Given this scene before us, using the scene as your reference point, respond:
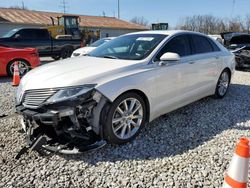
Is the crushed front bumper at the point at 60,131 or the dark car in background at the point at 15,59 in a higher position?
the dark car in background at the point at 15,59

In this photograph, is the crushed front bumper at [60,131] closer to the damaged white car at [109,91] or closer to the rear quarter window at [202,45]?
the damaged white car at [109,91]

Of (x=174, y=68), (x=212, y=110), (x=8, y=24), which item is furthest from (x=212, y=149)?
(x=8, y=24)

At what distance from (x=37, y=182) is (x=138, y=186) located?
1.10 metres

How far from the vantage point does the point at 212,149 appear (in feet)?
11.1

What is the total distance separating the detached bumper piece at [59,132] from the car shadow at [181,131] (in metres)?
0.19

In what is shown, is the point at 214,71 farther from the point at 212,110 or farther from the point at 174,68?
the point at 174,68

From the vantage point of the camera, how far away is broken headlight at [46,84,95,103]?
117 inches

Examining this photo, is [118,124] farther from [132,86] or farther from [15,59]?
[15,59]

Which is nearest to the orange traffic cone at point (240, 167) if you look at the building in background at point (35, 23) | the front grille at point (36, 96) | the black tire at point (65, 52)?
the front grille at point (36, 96)

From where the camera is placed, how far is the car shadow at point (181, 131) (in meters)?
3.26

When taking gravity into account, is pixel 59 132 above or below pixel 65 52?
below

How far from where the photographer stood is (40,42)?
12.7 meters

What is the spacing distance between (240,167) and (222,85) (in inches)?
164

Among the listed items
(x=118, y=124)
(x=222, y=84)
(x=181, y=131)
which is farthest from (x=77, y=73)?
(x=222, y=84)
